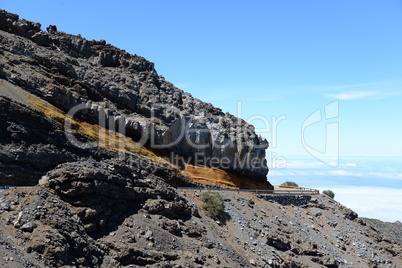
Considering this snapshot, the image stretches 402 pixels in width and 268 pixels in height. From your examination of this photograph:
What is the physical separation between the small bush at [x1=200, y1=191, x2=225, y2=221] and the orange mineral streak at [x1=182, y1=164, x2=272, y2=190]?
6374 millimetres

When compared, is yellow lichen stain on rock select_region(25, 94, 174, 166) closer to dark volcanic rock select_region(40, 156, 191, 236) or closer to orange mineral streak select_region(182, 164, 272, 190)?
orange mineral streak select_region(182, 164, 272, 190)

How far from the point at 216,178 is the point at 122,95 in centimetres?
1238

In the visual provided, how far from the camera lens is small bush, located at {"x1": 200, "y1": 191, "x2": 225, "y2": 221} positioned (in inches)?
1173

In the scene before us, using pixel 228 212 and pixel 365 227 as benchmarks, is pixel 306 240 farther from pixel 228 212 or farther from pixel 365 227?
pixel 365 227

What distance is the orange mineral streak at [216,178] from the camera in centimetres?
3834

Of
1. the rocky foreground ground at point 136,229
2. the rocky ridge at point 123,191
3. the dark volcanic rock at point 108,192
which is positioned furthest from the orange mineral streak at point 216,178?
the dark volcanic rock at point 108,192

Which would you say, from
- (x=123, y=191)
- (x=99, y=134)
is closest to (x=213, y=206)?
(x=123, y=191)

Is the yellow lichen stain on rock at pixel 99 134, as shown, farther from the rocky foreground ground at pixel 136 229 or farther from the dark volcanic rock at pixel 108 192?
the dark volcanic rock at pixel 108 192

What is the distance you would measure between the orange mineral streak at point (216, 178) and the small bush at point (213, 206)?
6.37m

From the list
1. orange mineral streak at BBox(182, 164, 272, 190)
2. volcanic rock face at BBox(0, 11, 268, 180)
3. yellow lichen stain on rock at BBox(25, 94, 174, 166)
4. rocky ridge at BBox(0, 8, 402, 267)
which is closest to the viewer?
rocky ridge at BBox(0, 8, 402, 267)

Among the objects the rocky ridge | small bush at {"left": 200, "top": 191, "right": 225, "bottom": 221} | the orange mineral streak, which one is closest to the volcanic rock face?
the rocky ridge

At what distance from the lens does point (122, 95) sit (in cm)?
3791

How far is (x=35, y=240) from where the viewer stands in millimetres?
16781

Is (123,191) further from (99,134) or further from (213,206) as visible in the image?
(99,134)
